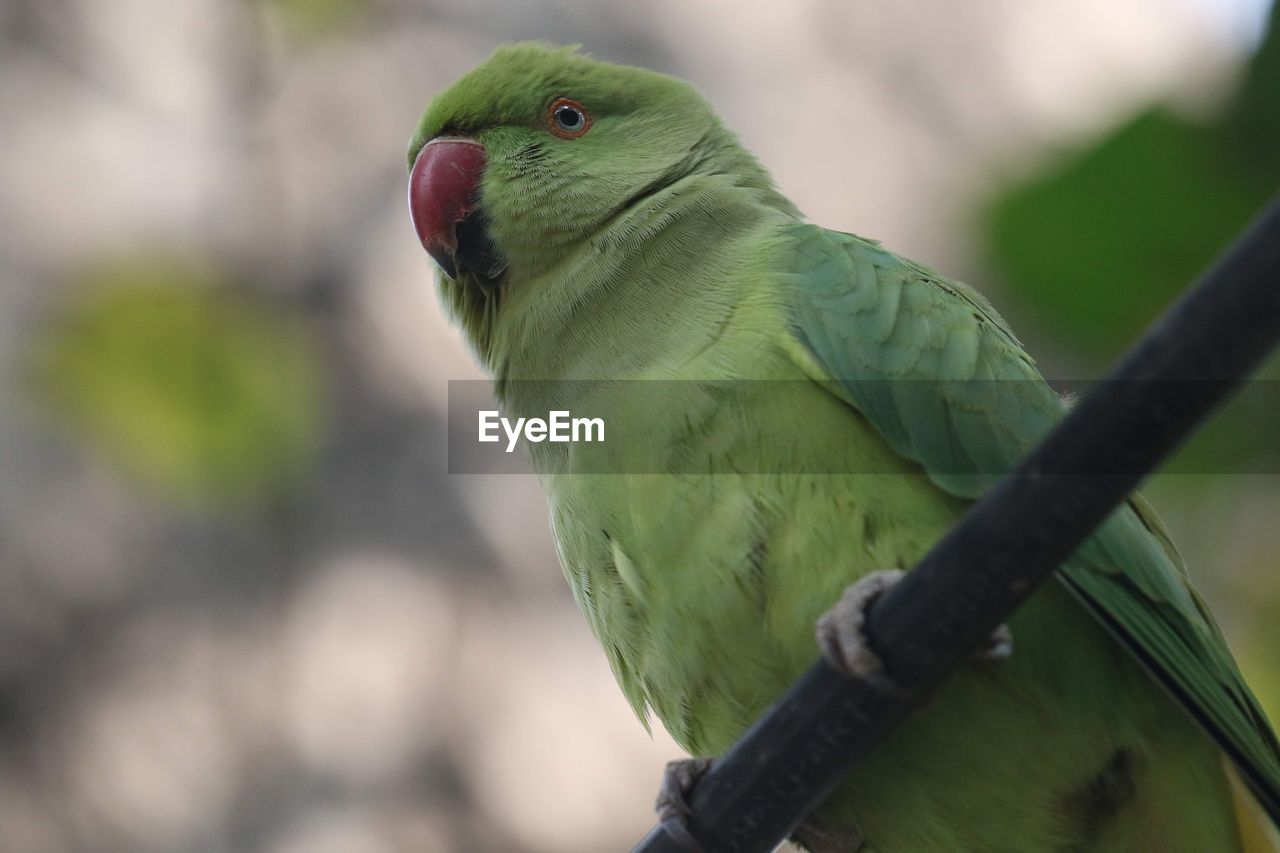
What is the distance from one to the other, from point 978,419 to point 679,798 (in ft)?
2.75

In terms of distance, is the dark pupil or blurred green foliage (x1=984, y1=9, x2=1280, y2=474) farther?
blurred green foliage (x1=984, y1=9, x2=1280, y2=474)

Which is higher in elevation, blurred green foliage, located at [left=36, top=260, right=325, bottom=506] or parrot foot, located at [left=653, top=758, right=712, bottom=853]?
parrot foot, located at [left=653, top=758, right=712, bottom=853]

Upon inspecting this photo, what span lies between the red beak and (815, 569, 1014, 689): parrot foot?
133cm

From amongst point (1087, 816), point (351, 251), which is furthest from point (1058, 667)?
point (351, 251)

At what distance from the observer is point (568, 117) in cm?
291

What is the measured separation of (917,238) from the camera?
6039mm

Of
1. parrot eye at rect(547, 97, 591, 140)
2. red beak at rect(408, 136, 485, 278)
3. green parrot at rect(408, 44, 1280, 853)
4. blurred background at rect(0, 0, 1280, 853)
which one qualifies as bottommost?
blurred background at rect(0, 0, 1280, 853)

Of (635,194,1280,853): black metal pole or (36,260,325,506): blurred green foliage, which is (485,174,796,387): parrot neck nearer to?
(635,194,1280,853): black metal pole

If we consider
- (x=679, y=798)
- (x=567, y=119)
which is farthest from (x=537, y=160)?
(x=679, y=798)

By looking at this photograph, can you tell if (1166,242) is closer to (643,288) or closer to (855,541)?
(643,288)

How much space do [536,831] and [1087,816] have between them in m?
3.40

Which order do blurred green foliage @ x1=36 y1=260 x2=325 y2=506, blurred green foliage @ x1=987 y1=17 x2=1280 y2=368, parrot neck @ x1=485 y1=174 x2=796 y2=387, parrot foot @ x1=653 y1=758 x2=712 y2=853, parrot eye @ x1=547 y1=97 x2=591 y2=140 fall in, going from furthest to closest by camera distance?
blurred green foliage @ x1=36 y1=260 x2=325 y2=506 → blurred green foliage @ x1=987 y1=17 x2=1280 y2=368 → parrot eye @ x1=547 y1=97 x2=591 y2=140 → parrot neck @ x1=485 y1=174 x2=796 y2=387 → parrot foot @ x1=653 y1=758 x2=712 y2=853

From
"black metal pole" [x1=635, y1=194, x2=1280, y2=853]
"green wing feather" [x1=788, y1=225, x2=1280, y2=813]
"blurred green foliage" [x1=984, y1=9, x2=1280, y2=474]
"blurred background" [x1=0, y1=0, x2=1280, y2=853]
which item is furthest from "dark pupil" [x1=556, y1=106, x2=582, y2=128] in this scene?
"blurred background" [x1=0, y1=0, x2=1280, y2=853]

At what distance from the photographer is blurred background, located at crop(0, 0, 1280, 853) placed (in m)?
4.95
